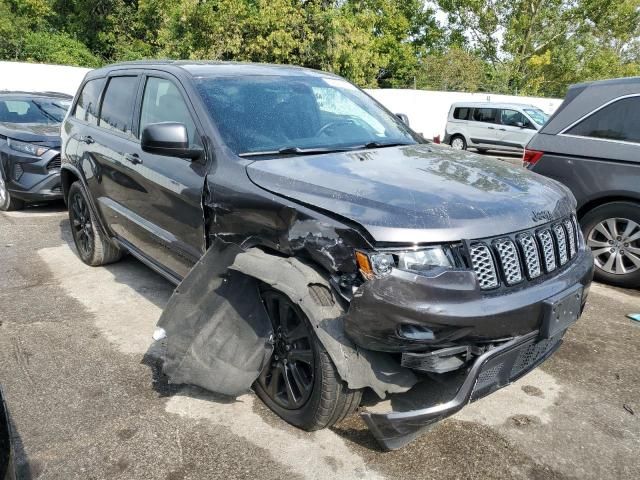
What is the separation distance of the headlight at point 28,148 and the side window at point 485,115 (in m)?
14.0

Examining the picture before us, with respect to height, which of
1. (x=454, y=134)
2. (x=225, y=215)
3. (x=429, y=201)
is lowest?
(x=454, y=134)

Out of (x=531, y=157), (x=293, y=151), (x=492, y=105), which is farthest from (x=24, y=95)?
(x=492, y=105)

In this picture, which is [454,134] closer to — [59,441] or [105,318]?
[105,318]

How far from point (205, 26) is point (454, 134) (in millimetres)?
9044

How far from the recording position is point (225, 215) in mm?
3039

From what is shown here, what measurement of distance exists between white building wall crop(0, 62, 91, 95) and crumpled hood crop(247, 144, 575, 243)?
16090 millimetres

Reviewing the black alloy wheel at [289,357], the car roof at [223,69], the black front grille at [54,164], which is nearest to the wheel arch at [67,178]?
the car roof at [223,69]

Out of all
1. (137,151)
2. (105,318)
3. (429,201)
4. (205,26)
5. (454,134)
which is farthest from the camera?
(454,134)

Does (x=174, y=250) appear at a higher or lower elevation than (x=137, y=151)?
lower

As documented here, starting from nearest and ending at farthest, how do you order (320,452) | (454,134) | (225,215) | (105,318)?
(320,452) < (225,215) < (105,318) < (454,134)

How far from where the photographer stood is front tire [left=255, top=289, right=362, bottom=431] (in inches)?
100.0

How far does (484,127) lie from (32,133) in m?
14.1

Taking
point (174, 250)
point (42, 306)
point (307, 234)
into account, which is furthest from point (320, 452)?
point (42, 306)

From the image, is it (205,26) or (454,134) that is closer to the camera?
(205,26)
